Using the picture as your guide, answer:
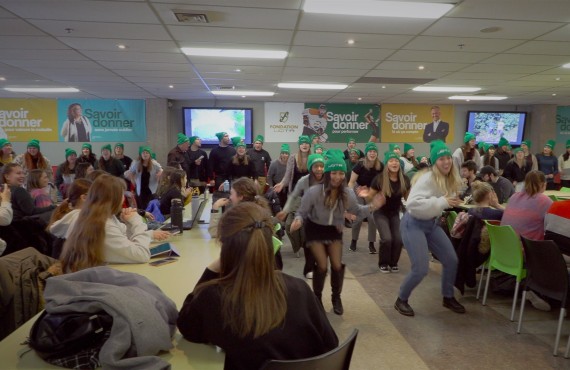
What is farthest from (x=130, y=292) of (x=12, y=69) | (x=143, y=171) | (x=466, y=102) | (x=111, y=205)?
(x=466, y=102)

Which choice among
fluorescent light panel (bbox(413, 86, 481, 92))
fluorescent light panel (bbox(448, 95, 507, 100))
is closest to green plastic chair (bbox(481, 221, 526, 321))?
fluorescent light panel (bbox(413, 86, 481, 92))

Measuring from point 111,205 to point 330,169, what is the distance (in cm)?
185

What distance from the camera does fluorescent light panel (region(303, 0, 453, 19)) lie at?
3484 millimetres

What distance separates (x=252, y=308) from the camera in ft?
4.27

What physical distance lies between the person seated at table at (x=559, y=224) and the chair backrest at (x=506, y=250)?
Result: 35cm

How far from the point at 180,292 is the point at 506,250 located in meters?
2.97

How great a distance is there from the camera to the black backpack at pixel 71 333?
1380 mm

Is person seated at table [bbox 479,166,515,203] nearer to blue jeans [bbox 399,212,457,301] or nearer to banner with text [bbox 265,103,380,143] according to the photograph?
blue jeans [bbox 399,212,457,301]

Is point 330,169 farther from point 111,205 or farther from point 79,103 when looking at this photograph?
point 79,103

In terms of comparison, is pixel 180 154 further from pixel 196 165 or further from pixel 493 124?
pixel 493 124

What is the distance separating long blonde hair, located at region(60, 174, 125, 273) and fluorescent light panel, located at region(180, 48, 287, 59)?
3305 millimetres

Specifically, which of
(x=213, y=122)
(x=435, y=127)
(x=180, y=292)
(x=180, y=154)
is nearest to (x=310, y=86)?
(x=180, y=154)

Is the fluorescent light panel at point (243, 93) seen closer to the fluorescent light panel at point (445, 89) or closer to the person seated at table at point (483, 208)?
the fluorescent light panel at point (445, 89)

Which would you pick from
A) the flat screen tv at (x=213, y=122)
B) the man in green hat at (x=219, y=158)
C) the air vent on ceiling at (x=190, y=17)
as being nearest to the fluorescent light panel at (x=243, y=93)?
the flat screen tv at (x=213, y=122)
